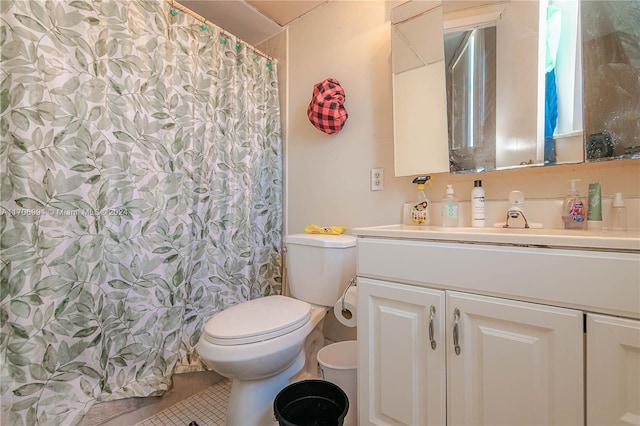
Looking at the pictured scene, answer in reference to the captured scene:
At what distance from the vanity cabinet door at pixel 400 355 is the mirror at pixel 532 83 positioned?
0.61 m

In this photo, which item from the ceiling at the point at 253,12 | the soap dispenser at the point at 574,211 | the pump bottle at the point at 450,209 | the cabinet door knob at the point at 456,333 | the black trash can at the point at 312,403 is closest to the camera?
the cabinet door knob at the point at 456,333

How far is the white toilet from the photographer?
994mm

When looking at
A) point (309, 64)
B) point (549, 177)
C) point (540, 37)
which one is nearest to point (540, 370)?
point (549, 177)

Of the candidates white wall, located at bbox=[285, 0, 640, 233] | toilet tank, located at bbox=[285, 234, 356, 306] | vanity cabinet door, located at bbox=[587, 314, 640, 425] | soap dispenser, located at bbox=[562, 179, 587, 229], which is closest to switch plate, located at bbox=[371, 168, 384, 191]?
white wall, located at bbox=[285, 0, 640, 233]

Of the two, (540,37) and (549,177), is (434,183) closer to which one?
(549,177)

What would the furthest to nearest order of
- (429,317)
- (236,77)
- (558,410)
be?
(236,77) → (429,317) → (558,410)

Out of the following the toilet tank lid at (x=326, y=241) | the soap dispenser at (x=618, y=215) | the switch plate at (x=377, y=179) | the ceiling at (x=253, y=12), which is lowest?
the toilet tank lid at (x=326, y=241)

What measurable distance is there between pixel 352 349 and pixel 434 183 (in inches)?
33.9

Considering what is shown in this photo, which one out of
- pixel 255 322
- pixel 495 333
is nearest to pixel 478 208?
pixel 495 333

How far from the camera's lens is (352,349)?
133 centimetres

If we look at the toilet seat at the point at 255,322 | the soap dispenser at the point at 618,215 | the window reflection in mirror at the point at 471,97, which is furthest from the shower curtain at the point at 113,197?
the soap dispenser at the point at 618,215

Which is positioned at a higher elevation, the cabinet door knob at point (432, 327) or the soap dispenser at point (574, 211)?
the soap dispenser at point (574, 211)

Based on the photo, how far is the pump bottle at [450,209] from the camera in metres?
1.16

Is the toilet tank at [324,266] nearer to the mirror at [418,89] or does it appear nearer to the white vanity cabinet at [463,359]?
the white vanity cabinet at [463,359]
